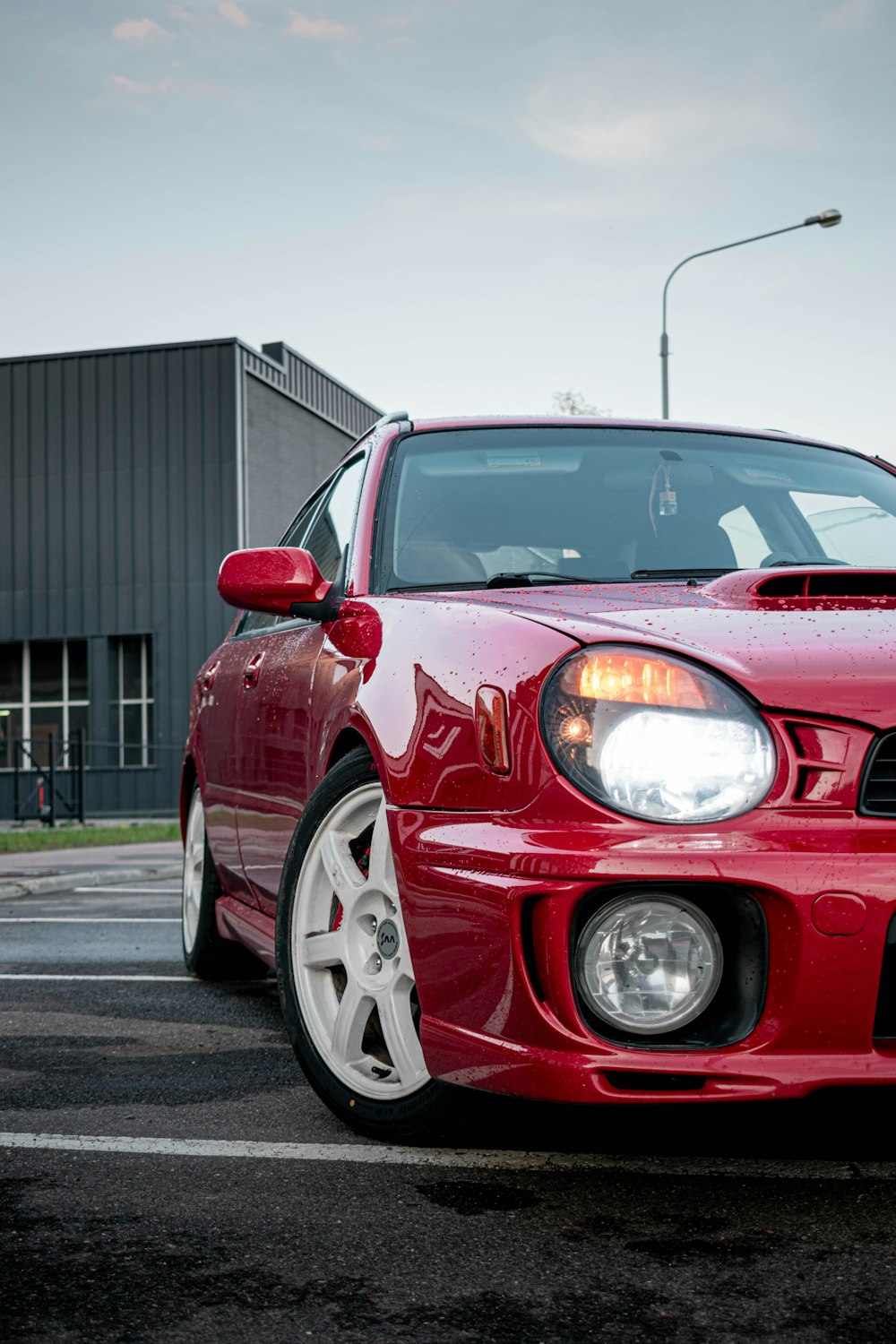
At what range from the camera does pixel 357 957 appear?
3195 millimetres

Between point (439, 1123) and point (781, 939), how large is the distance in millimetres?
886

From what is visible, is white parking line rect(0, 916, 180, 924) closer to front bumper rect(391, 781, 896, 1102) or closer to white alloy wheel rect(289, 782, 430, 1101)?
white alloy wheel rect(289, 782, 430, 1101)

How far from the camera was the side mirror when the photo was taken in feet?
12.2

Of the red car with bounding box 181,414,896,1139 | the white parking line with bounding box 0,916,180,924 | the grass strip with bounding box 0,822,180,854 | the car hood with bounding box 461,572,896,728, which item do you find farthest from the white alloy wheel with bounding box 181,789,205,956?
the grass strip with bounding box 0,822,180,854

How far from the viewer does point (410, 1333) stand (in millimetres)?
2088

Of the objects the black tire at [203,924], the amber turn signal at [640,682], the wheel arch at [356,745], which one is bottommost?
the black tire at [203,924]

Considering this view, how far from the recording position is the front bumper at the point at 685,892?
2.41m

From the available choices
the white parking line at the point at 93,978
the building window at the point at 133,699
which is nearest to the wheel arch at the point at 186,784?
the white parking line at the point at 93,978

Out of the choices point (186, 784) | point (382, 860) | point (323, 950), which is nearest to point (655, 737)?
point (382, 860)

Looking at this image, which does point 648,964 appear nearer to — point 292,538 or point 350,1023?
point 350,1023

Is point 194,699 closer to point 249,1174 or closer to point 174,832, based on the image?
point 249,1174

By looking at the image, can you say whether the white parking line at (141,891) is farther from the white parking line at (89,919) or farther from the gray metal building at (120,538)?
the gray metal building at (120,538)

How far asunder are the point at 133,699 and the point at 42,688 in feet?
7.39

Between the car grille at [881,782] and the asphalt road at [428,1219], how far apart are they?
465 mm
